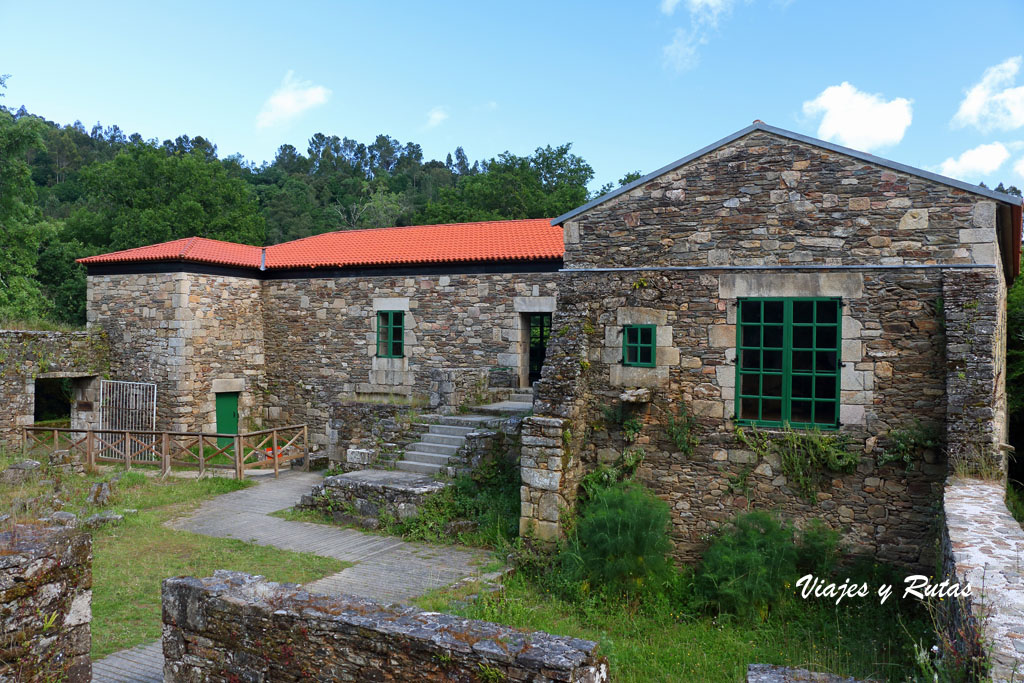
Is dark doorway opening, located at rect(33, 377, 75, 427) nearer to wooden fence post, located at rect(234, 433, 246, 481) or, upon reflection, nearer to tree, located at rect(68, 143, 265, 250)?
tree, located at rect(68, 143, 265, 250)

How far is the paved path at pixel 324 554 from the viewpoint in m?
5.52

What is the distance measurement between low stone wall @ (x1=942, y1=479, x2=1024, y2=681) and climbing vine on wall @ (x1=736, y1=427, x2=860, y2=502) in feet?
4.50

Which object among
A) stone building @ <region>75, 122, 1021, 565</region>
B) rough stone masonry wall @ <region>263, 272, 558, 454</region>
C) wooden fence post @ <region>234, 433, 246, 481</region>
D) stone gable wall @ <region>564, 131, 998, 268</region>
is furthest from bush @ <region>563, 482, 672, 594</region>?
wooden fence post @ <region>234, 433, 246, 481</region>

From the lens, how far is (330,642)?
4277 mm

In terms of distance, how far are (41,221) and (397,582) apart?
71.4 feet

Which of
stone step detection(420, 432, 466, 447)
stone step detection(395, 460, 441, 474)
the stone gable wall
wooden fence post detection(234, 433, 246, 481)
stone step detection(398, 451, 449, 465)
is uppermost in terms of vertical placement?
the stone gable wall

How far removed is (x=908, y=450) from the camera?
7.11 meters

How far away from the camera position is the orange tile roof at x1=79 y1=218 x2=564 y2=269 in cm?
1444

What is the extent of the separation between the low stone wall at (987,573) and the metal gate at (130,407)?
14.9 metres

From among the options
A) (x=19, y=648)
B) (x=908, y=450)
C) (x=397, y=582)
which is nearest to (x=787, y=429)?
(x=908, y=450)

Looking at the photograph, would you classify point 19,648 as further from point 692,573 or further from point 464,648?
point 692,573

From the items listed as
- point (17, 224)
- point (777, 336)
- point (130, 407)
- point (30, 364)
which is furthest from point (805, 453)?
point (17, 224)

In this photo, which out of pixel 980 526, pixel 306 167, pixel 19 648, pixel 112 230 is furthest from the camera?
pixel 306 167

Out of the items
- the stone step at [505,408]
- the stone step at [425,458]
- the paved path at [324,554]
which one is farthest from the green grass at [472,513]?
the stone step at [505,408]
